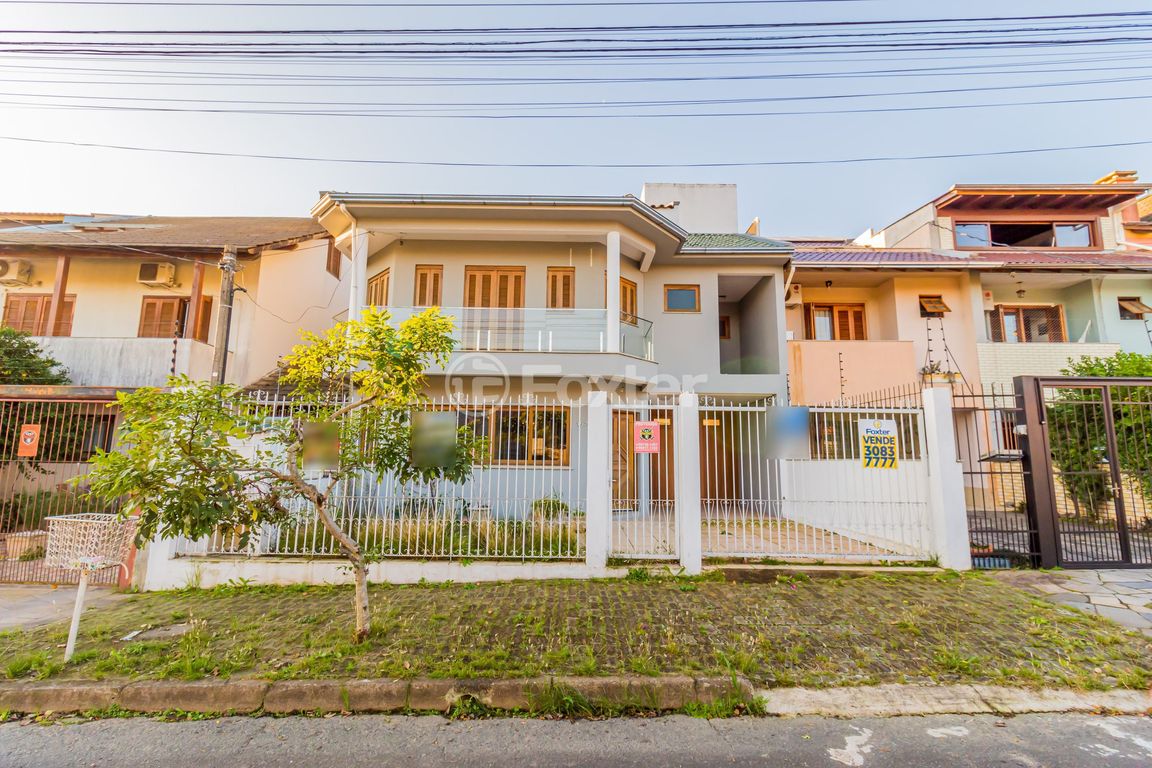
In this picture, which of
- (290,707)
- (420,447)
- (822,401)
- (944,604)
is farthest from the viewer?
(822,401)

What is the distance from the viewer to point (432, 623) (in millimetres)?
4500

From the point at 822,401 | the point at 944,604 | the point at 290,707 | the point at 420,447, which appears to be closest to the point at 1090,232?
the point at 822,401

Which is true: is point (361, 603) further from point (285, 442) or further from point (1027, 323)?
point (1027, 323)

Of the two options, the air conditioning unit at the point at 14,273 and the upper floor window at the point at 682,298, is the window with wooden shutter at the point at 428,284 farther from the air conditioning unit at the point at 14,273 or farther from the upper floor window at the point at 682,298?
the air conditioning unit at the point at 14,273

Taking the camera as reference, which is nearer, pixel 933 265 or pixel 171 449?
pixel 171 449

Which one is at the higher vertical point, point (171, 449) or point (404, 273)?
point (404, 273)

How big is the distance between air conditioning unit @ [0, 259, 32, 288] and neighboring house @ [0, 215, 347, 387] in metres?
0.03

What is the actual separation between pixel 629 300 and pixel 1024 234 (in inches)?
574

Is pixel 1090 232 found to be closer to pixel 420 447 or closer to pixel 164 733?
pixel 420 447

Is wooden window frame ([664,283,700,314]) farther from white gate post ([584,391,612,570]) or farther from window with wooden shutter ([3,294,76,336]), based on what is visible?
window with wooden shutter ([3,294,76,336])

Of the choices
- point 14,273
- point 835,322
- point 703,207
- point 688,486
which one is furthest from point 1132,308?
point 14,273

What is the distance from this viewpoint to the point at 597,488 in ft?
19.7

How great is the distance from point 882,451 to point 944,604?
206 centimetres

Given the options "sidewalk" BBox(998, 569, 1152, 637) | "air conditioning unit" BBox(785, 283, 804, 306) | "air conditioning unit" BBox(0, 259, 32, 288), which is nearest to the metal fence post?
"sidewalk" BBox(998, 569, 1152, 637)
